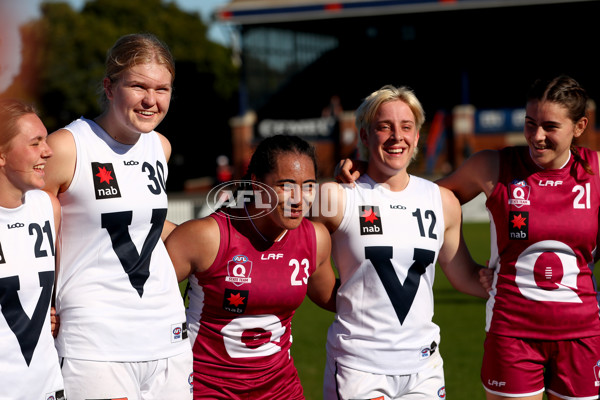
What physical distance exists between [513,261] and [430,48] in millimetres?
33803

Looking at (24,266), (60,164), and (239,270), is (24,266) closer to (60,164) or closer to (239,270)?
(60,164)

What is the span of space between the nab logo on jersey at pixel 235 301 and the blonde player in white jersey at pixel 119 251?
23cm

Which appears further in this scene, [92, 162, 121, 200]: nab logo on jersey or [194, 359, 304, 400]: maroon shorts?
[194, 359, 304, 400]: maroon shorts

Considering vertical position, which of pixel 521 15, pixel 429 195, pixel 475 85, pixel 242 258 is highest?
pixel 521 15

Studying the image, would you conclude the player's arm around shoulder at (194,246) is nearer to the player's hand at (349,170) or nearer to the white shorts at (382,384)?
the player's hand at (349,170)

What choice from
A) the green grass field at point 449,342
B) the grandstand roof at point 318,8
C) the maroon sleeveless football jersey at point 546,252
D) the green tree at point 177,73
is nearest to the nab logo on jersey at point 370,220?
the maroon sleeveless football jersey at point 546,252

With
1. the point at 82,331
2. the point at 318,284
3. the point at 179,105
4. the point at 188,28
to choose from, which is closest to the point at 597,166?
the point at 318,284

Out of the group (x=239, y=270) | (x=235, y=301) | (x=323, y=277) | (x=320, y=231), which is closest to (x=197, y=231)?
(x=239, y=270)

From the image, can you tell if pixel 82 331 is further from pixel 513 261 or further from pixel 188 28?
pixel 188 28

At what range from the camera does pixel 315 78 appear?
125 feet

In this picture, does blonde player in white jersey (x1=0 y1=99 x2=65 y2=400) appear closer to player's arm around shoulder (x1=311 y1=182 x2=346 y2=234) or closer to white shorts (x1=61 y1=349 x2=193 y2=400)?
white shorts (x1=61 y1=349 x2=193 y2=400)

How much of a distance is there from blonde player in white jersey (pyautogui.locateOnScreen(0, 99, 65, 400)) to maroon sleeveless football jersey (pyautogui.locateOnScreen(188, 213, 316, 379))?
76 centimetres

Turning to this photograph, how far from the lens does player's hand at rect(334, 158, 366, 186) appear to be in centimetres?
384

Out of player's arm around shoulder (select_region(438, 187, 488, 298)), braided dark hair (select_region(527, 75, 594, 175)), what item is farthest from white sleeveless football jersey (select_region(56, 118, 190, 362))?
braided dark hair (select_region(527, 75, 594, 175))
